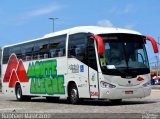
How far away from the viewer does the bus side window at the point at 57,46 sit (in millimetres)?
22414

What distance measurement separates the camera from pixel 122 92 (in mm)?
19719

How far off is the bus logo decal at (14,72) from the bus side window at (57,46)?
3.92 meters

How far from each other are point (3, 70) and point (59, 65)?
8.56 m

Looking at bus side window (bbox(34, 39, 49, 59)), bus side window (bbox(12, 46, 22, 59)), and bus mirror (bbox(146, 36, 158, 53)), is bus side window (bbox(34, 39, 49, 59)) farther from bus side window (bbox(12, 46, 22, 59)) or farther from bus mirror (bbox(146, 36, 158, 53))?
bus mirror (bbox(146, 36, 158, 53))

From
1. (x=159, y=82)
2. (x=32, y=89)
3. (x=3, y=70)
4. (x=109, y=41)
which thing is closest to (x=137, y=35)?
(x=109, y=41)

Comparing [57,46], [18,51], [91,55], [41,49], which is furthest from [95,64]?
[18,51]

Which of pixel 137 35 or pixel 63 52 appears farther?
pixel 63 52

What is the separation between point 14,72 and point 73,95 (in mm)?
8031

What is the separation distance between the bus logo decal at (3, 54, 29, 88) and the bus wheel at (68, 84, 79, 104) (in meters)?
5.43

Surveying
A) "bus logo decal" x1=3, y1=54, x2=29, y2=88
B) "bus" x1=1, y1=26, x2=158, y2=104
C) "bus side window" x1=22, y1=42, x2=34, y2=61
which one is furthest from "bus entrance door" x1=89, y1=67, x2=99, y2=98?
"bus logo decal" x1=3, y1=54, x2=29, y2=88

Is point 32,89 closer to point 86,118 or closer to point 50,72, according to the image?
point 50,72

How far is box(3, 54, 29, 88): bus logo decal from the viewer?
1082 inches

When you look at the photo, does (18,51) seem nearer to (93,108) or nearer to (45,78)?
(45,78)

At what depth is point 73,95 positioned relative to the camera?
71.2ft
